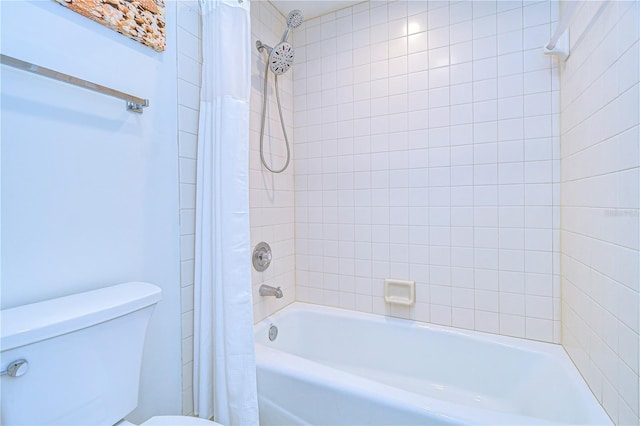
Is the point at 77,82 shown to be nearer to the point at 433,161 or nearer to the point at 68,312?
the point at 68,312

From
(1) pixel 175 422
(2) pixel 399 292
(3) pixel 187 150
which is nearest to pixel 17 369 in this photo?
(1) pixel 175 422

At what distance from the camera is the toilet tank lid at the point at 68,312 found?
633mm

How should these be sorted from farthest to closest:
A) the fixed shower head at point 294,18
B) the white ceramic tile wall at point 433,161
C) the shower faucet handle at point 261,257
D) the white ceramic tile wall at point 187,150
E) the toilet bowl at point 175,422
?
the shower faucet handle at point 261,257, the fixed shower head at point 294,18, the white ceramic tile wall at point 433,161, the white ceramic tile wall at point 187,150, the toilet bowl at point 175,422

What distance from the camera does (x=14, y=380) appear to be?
636 mm

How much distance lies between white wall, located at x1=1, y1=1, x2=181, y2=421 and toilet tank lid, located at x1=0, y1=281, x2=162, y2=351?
69mm

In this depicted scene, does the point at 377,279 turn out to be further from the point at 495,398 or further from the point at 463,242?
the point at 495,398

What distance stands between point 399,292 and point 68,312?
1.57 m

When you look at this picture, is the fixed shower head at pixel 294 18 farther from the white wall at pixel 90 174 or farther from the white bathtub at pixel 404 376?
→ the white bathtub at pixel 404 376

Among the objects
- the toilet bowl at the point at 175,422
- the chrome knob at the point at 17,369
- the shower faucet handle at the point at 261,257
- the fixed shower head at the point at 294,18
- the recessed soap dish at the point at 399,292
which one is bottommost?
the toilet bowl at the point at 175,422

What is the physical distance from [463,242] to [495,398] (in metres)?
0.81

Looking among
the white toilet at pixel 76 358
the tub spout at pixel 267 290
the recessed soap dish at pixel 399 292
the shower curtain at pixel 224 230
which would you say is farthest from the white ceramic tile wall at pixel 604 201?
the tub spout at pixel 267 290

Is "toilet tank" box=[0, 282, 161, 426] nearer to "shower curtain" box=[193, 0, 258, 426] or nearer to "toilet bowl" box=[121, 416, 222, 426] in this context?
"toilet bowl" box=[121, 416, 222, 426]

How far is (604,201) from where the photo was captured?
986mm

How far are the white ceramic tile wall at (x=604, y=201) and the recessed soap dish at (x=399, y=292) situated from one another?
0.72 metres
